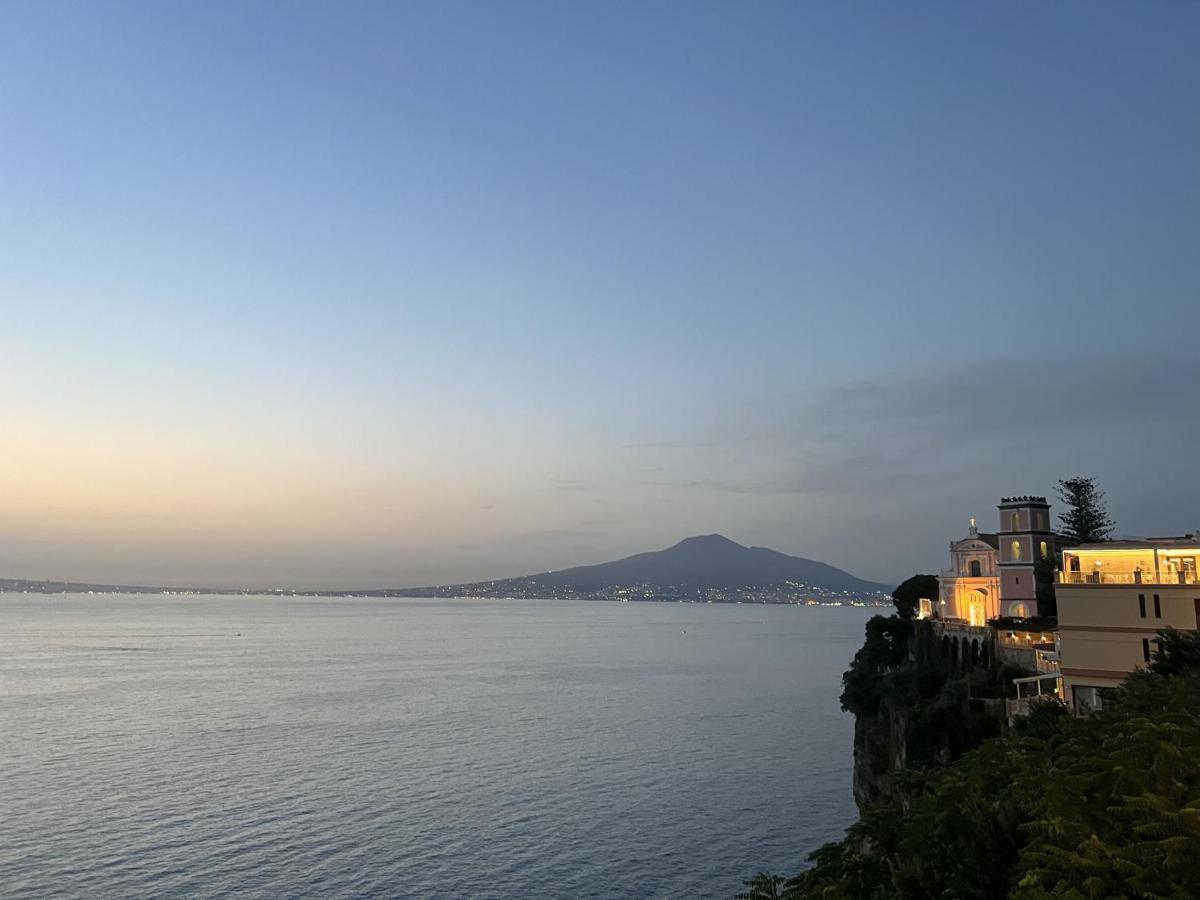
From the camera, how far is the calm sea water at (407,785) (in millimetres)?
41875

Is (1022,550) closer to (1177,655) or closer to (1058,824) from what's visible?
(1177,655)

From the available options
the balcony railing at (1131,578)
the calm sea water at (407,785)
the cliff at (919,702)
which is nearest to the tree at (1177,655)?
the balcony railing at (1131,578)

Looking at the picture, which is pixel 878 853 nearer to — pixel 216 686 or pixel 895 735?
pixel 895 735

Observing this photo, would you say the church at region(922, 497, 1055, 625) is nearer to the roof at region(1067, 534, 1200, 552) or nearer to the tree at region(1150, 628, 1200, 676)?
the roof at region(1067, 534, 1200, 552)

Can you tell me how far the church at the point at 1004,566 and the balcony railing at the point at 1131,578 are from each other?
2467 centimetres

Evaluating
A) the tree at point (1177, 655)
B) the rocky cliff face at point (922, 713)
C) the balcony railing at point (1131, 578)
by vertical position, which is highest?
the balcony railing at point (1131, 578)

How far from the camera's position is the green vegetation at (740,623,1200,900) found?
459 inches

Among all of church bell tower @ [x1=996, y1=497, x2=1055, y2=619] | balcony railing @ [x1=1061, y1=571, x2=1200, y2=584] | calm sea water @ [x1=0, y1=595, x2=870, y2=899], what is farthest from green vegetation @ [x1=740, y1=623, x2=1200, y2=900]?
church bell tower @ [x1=996, y1=497, x2=1055, y2=619]

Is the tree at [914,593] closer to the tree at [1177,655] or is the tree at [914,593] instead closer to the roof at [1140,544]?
the roof at [1140,544]

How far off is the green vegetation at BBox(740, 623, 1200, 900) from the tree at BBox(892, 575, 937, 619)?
61.4m

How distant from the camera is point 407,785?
193 ft

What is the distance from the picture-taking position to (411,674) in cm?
12669

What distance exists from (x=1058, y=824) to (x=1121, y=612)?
2981 centimetres

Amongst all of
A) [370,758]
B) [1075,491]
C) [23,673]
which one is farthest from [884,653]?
[23,673]
